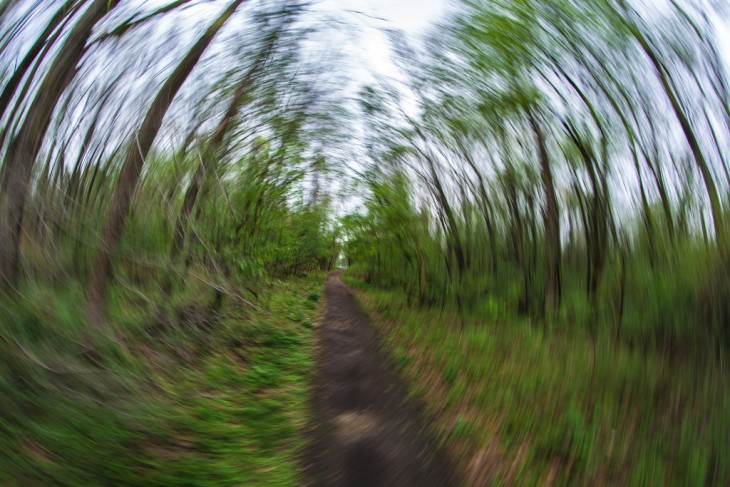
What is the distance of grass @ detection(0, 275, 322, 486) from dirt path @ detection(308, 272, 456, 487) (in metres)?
0.29

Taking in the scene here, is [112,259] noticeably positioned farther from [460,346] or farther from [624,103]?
[624,103]

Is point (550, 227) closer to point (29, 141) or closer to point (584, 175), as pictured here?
point (584, 175)

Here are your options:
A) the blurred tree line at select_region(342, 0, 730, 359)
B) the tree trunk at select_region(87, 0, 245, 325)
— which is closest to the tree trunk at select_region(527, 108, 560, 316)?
the blurred tree line at select_region(342, 0, 730, 359)

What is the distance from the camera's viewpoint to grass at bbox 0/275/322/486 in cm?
219

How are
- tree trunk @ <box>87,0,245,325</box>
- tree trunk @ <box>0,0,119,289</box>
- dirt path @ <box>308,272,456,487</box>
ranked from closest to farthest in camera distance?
1. tree trunk @ <box>0,0,119,289</box>
2. dirt path @ <box>308,272,456,487</box>
3. tree trunk @ <box>87,0,245,325</box>

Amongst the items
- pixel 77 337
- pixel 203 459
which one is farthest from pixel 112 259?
pixel 203 459

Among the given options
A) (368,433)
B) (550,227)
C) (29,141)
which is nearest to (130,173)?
(29,141)

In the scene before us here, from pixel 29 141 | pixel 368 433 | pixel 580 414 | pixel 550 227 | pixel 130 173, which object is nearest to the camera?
pixel 29 141

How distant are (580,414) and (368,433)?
2196mm

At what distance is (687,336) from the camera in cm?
313

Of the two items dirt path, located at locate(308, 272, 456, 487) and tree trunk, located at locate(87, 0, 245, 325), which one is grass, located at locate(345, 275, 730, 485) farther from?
tree trunk, located at locate(87, 0, 245, 325)

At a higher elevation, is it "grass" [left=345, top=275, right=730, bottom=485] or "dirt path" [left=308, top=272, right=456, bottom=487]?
"grass" [left=345, top=275, right=730, bottom=485]

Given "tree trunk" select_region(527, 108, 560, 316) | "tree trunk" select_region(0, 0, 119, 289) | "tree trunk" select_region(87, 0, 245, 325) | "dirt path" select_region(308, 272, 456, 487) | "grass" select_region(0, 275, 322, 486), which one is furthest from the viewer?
"tree trunk" select_region(527, 108, 560, 316)

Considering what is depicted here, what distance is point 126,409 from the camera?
272 cm
